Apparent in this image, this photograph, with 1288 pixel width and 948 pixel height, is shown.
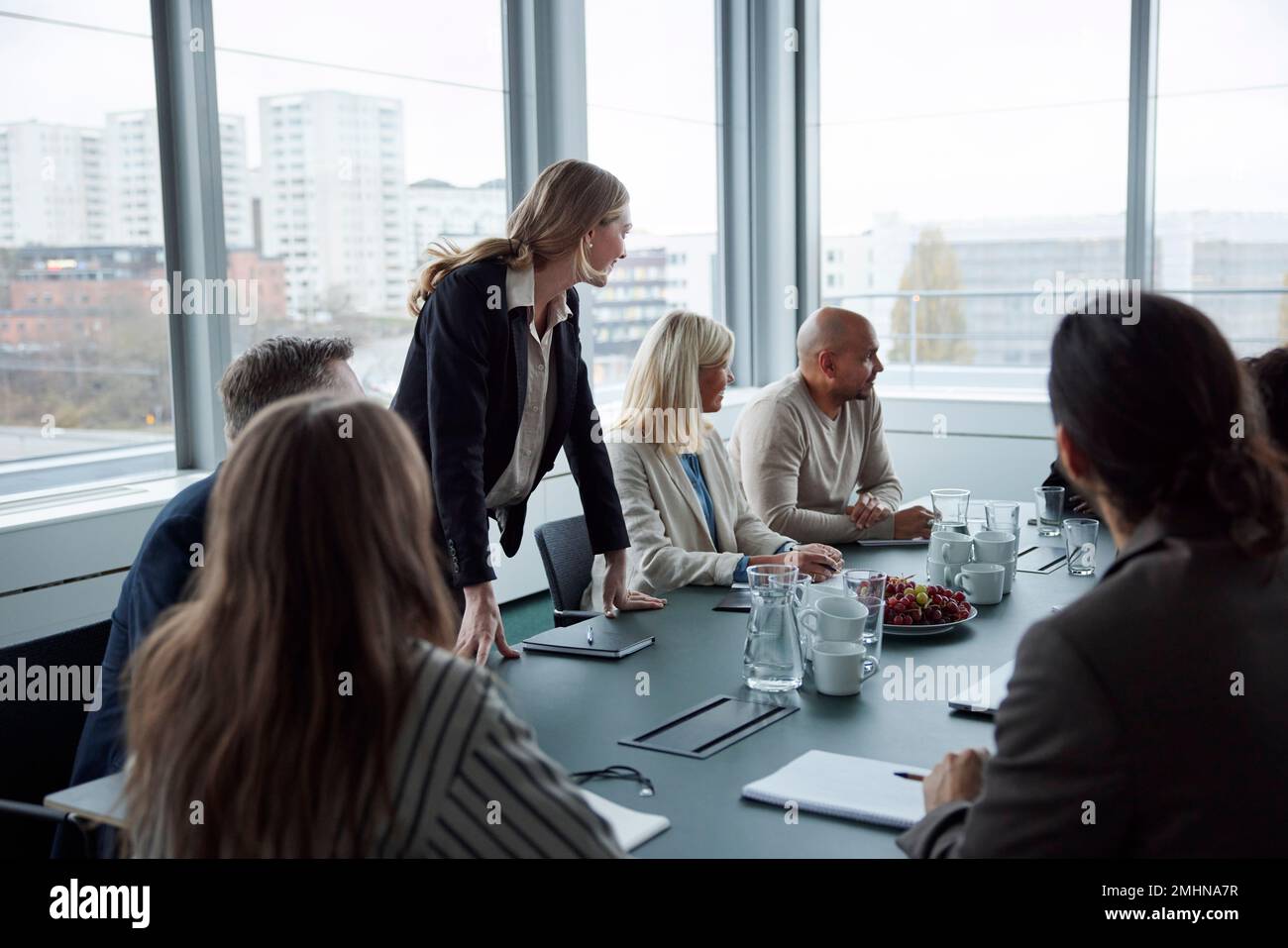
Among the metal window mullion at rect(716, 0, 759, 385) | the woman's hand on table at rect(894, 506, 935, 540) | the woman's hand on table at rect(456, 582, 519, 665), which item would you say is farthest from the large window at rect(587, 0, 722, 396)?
the woman's hand on table at rect(456, 582, 519, 665)

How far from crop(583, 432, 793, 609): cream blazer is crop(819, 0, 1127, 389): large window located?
2744mm

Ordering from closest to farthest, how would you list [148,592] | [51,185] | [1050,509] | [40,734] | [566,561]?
1. [148,592]
2. [40,734]
3. [566,561]
4. [1050,509]
5. [51,185]

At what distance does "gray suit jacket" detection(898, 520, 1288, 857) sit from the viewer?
104cm

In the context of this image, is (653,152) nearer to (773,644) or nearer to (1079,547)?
(1079,547)

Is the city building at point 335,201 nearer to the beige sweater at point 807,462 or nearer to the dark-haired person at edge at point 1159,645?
the beige sweater at point 807,462

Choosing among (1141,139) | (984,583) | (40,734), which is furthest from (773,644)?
(1141,139)

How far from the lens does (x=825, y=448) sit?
3.64 metres

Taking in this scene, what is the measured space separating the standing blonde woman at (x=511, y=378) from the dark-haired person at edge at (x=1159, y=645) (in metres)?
1.17

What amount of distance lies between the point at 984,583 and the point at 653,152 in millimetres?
3664

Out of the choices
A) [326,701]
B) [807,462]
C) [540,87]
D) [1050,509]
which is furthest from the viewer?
[540,87]

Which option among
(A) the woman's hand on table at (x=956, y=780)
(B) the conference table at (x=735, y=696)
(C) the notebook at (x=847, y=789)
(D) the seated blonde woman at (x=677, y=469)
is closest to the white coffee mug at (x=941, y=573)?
(B) the conference table at (x=735, y=696)

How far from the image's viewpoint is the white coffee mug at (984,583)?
2398mm

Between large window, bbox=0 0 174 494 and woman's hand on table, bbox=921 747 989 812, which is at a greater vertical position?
large window, bbox=0 0 174 494

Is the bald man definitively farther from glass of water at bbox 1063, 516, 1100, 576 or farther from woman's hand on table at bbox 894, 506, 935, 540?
glass of water at bbox 1063, 516, 1100, 576
